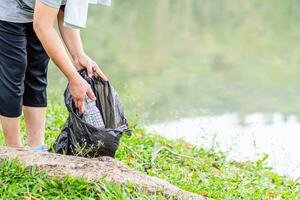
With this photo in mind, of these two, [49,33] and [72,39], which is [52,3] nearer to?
[49,33]

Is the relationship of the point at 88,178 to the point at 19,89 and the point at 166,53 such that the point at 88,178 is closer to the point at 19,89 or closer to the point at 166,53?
the point at 19,89

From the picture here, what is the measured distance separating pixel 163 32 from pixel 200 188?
10663 millimetres

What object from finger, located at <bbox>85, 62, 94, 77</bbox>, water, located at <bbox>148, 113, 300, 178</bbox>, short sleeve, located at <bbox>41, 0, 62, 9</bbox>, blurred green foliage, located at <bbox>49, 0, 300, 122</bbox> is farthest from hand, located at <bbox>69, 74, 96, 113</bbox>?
blurred green foliage, located at <bbox>49, 0, 300, 122</bbox>

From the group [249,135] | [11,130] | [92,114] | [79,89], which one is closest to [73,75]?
[79,89]

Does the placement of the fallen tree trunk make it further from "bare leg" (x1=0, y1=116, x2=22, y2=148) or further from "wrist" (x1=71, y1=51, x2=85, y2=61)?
"wrist" (x1=71, y1=51, x2=85, y2=61)

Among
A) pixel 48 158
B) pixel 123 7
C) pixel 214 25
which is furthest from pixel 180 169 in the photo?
pixel 123 7

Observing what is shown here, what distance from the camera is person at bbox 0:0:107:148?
8.91 ft

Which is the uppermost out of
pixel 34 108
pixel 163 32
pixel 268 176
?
pixel 163 32

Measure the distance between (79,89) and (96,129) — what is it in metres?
0.21

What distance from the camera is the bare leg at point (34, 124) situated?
130 inches

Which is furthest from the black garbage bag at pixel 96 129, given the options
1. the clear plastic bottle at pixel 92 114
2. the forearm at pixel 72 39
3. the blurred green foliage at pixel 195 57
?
the blurred green foliage at pixel 195 57

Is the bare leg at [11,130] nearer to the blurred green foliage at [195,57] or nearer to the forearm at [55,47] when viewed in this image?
the forearm at [55,47]

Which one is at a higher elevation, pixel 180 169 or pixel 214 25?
pixel 214 25

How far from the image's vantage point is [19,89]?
9.95ft
